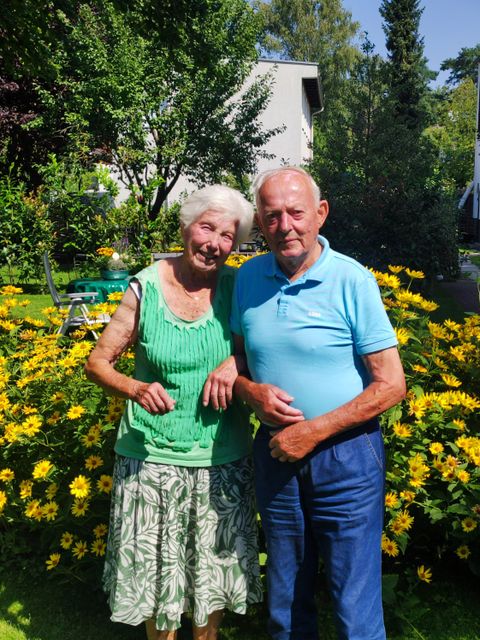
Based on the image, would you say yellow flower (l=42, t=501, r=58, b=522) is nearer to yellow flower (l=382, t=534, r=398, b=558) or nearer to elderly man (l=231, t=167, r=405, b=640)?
elderly man (l=231, t=167, r=405, b=640)

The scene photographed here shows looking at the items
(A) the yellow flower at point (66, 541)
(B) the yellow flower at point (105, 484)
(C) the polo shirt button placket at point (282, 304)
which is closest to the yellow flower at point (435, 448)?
(C) the polo shirt button placket at point (282, 304)

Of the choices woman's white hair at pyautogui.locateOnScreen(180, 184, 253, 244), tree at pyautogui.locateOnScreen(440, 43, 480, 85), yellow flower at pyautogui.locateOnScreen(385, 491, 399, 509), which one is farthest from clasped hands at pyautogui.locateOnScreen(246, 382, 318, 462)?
tree at pyautogui.locateOnScreen(440, 43, 480, 85)

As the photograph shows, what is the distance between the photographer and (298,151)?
25.1m

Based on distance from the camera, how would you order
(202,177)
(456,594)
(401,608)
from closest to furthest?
(401,608) → (456,594) → (202,177)

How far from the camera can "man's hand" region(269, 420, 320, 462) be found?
1.77m

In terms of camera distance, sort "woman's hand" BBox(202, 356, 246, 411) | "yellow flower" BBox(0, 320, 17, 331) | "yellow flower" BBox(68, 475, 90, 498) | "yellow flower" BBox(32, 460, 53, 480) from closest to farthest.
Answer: "woman's hand" BBox(202, 356, 246, 411) < "yellow flower" BBox(68, 475, 90, 498) < "yellow flower" BBox(32, 460, 53, 480) < "yellow flower" BBox(0, 320, 17, 331)

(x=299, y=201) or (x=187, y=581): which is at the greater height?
(x=299, y=201)

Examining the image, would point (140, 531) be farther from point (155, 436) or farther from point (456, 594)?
point (456, 594)

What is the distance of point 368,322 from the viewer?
5.70ft

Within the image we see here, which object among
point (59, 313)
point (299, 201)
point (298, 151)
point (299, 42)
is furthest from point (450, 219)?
point (299, 42)

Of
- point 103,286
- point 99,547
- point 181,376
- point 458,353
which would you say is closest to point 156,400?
point 181,376

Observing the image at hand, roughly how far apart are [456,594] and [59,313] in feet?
8.67

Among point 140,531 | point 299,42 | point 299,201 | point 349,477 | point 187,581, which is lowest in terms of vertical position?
point 187,581

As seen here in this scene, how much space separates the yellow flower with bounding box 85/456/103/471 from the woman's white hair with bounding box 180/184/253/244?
1.11m
